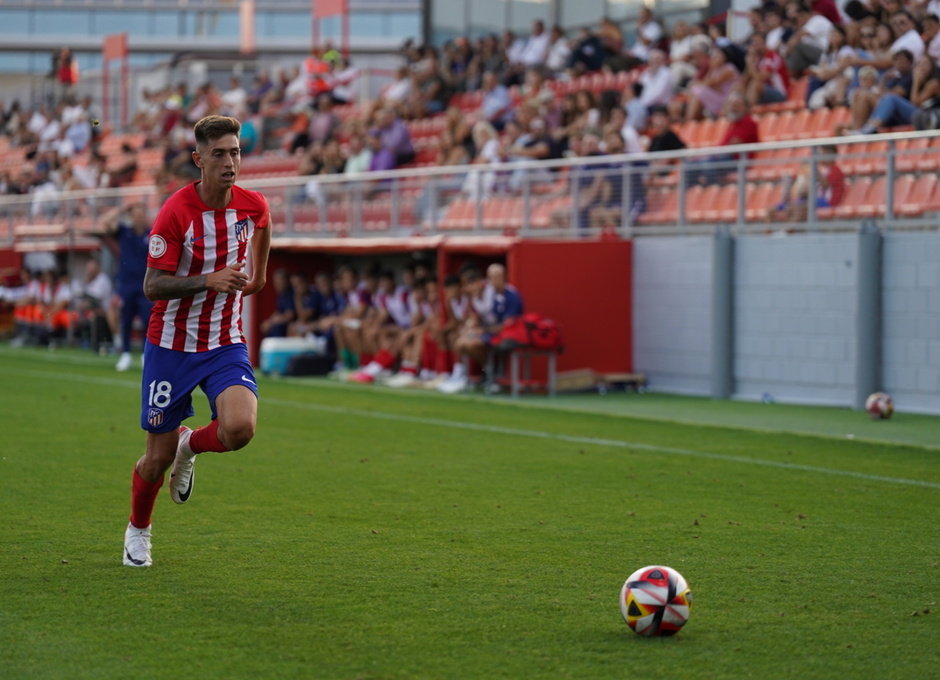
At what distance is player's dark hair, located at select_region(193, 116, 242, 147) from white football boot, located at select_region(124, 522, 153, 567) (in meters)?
1.82

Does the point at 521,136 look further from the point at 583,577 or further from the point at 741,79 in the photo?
the point at 583,577

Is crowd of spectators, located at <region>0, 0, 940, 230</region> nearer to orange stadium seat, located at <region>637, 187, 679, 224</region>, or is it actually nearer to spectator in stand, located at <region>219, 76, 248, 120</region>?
spectator in stand, located at <region>219, 76, 248, 120</region>

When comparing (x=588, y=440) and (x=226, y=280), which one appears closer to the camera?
(x=226, y=280)

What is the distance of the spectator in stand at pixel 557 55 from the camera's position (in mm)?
23672

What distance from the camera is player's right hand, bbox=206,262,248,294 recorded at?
229 inches

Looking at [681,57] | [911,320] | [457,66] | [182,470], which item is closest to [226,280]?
[182,470]

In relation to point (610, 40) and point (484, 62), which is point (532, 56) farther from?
point (610, 40)

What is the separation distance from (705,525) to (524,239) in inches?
333

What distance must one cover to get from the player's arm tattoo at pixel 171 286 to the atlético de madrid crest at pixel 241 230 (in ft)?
1.05

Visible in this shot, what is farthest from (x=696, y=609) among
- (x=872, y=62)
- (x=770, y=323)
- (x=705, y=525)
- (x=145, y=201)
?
(x=145, y=201)

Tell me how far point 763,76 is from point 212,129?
1297 cm

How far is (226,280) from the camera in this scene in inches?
230

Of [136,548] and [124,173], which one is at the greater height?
[124,173]

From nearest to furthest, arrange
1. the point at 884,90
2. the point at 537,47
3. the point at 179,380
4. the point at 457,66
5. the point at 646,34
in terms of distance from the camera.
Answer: the point at 179,380 → the point at 884,90 → the point at 646,34 → the point at 537,47 → the point at 457,66
